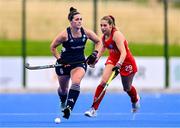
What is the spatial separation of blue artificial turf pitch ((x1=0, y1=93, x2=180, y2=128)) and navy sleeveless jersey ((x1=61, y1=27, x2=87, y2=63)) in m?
1.21

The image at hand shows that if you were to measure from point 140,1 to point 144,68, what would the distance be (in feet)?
63.7

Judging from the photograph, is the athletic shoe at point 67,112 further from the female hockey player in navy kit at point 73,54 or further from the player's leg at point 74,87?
the female hockey player in navy kit at point 73,54

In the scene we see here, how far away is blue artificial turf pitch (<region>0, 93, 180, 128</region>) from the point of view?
16719 millimetres

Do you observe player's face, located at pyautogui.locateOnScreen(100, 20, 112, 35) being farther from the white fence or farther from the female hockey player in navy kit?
the white fence

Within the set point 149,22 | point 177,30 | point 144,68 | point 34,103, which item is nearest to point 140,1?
point 149,22

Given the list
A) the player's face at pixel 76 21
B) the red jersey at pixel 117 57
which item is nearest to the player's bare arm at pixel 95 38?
the red jersey at pixel 117 57

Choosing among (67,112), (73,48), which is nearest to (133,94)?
(73,48)

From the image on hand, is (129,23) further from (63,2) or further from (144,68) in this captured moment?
(144,68)

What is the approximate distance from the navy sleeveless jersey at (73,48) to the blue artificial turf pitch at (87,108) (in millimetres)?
1214

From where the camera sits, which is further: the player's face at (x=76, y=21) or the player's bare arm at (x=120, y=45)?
the player's bare arm at (x=120, y=45)

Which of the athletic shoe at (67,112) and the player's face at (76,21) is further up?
the player's face at (76,21)

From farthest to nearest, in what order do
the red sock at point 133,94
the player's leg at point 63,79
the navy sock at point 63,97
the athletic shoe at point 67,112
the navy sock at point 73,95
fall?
the red sock at point 133,94, the navy sock at point 63,97, the player's leg at point 63,79, the navy sock at point 73,95, the athletic shoe at point 67,112

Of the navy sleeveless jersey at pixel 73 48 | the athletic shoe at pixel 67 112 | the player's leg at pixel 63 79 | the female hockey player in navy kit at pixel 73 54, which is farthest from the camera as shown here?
the player's leg at pixel 63 79

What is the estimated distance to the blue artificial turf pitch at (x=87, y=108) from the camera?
16.7 metres
